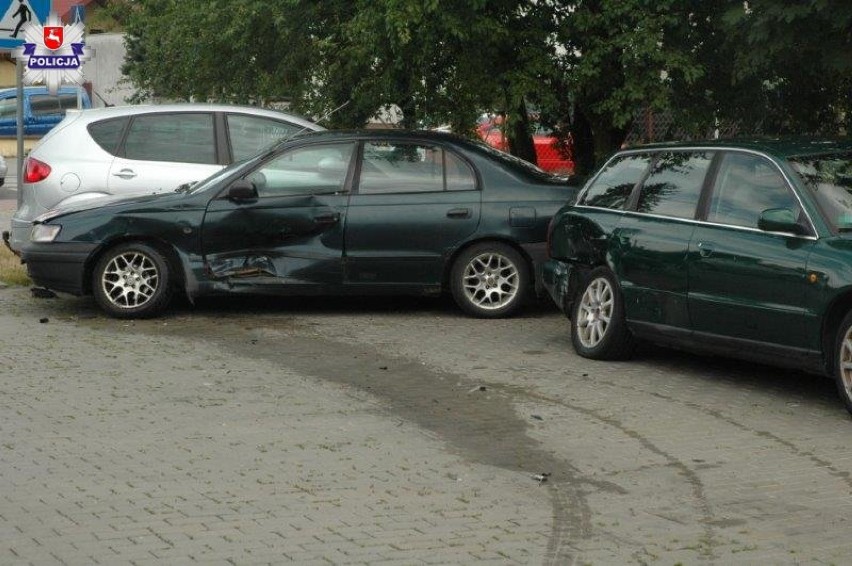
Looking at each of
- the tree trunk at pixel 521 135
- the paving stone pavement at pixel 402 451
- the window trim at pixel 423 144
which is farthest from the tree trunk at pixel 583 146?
the paving stone pavement at pixel 402 451

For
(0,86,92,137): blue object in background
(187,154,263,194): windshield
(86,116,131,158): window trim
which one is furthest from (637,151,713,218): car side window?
(0,86,92,137): blue object in background

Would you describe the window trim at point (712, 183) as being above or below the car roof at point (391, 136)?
below

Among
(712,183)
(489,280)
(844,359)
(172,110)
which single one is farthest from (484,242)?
(844,359)

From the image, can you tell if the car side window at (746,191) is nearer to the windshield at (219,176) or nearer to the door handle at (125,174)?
the windshield at (219,176)

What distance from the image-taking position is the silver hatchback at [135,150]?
1488 centimetres

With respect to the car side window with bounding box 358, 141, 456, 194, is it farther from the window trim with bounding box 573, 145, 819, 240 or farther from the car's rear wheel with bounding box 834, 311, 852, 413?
the car's rear wheel with bounding box 834, 311, 852, 413

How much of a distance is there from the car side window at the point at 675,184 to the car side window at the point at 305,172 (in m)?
3.19

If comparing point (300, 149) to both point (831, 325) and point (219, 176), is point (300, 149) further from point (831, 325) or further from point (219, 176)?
point (831, 325)

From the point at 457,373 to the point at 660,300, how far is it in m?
1.40

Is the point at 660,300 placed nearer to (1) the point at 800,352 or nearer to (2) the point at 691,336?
(2) the point at 691,336

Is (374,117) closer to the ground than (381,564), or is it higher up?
higher up

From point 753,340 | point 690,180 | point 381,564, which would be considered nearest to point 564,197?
point 690,180

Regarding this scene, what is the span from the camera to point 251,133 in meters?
15.3

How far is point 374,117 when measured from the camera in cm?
1797
